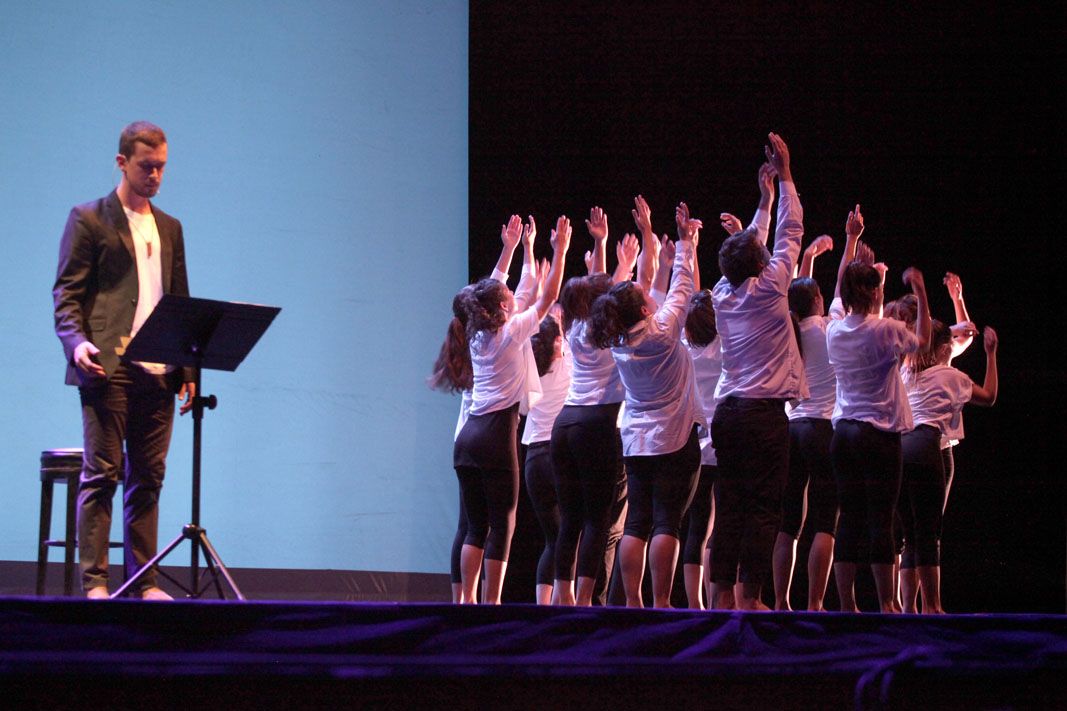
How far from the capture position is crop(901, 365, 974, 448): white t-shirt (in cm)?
505

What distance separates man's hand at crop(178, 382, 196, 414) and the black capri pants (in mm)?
1349

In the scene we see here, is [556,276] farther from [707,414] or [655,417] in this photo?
[707,414]

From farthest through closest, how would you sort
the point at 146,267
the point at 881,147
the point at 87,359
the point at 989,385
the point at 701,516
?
1. the point at 881,147
2. the point at 989,385
3. the point at 701,516
4. the point at 146,267
5. the point at 87,359

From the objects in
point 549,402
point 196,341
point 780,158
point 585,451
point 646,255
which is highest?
point 780,158

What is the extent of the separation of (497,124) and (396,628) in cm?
444

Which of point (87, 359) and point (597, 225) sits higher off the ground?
point (597, 225)

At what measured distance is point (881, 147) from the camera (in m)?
6.89

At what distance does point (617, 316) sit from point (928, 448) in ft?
6.17

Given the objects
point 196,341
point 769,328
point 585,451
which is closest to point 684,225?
point 769,328

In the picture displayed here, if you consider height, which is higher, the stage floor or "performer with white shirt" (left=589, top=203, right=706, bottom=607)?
"performer with white shirt" (left=589, top=203, right=706, bottom=607)

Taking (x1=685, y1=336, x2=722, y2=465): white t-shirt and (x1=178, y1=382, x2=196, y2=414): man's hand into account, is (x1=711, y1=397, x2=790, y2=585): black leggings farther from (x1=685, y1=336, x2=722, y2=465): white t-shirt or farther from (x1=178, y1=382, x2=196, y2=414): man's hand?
(x1=178, y1=382, x2=196, y2=414): man's hand

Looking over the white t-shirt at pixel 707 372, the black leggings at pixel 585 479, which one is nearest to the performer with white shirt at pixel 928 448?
the white t-shirt at pixel 707 372

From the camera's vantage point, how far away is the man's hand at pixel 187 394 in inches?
136

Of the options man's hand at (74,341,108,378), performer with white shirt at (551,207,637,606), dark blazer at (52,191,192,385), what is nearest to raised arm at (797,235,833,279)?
performer with white shirt at (551,207,637,606)
